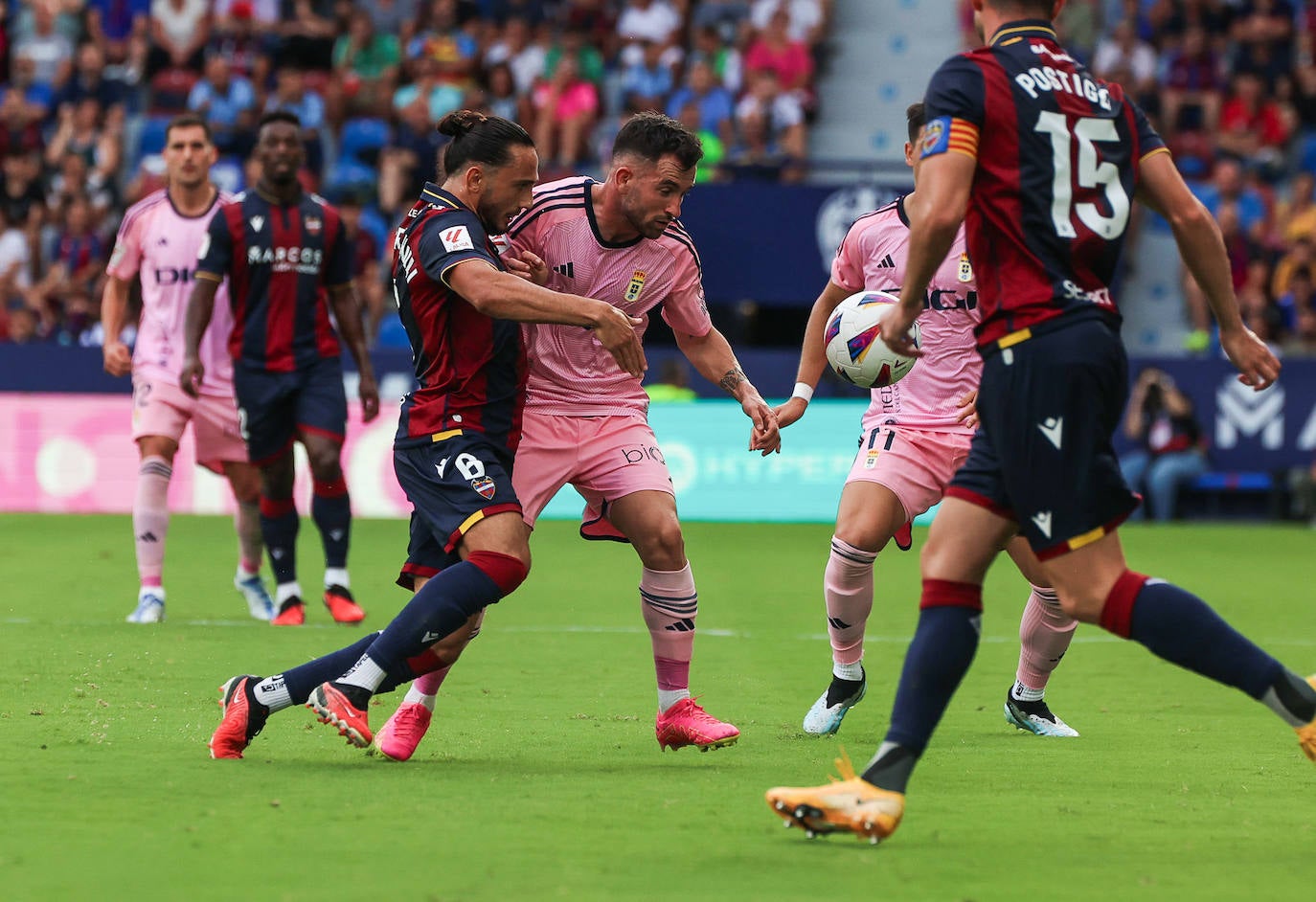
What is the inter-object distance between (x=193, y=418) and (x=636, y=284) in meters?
4.67

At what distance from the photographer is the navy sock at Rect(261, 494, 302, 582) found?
32.0ft

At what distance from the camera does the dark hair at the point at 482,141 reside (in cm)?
566

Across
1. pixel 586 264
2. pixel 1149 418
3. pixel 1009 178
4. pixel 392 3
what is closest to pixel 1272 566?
A: pixel 1149 418

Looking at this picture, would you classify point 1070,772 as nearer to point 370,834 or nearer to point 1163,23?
point 370,834

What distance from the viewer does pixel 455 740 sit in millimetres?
6125

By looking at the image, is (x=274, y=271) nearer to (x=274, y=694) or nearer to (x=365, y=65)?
(x=274, y=694)

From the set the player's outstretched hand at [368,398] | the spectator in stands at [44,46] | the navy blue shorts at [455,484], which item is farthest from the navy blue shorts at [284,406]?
the spectator in stands at [44,46]

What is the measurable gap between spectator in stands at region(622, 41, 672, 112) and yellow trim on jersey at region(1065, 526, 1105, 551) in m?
17.4

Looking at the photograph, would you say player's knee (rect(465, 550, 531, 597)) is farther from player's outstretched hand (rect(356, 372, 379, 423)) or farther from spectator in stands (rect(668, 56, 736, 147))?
spectator in stands (rect(668, 56, 736, 147))

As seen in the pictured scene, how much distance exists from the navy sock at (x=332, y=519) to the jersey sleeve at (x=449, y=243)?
4.48 m

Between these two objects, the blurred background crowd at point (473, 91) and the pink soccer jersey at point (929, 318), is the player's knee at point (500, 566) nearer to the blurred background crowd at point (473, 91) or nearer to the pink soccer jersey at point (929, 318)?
the pink soccer jersey at point (929, 318)

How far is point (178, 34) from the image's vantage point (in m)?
22.5

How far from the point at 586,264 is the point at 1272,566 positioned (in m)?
8.99

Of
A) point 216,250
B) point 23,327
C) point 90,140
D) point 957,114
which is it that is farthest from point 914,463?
point 90,140
